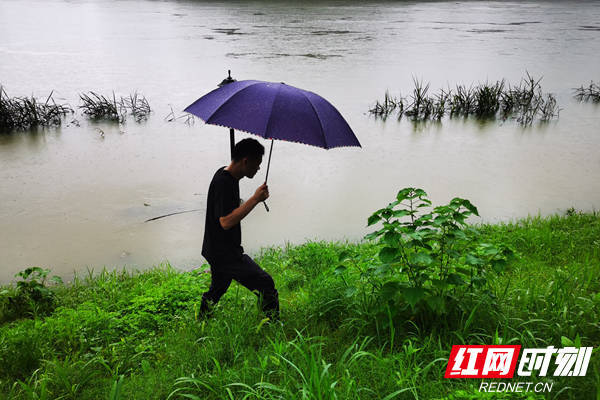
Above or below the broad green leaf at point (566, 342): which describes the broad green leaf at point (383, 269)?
above

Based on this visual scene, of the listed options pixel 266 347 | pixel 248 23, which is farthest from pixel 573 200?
pixel 248 23

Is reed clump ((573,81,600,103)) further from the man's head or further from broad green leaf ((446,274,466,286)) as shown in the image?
the man's head

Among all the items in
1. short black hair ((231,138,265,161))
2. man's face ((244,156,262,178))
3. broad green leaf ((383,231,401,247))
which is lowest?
broad green leaf ((383,231,401,247))

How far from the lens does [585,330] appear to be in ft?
7.66

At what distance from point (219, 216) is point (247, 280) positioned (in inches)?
16.1

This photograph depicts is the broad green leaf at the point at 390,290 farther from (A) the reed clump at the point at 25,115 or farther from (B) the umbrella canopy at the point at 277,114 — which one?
(A) the reed clump at the point at 25,115

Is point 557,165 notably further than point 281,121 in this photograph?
Yes

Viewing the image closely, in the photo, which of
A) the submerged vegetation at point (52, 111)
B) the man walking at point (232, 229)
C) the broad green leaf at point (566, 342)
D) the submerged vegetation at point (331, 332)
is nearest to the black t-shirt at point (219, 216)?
the man walking at point (232, 229)

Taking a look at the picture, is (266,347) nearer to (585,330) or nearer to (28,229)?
(585,330)

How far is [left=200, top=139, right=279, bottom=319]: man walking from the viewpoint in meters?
2.29

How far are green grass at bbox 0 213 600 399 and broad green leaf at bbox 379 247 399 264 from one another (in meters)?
0.37

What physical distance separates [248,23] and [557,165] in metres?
21.9

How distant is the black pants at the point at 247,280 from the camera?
249cm

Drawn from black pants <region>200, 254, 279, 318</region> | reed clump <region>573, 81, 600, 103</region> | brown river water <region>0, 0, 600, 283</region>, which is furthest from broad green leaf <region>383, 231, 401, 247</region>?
reed clump <region>573, 81, 600, 103</region>
